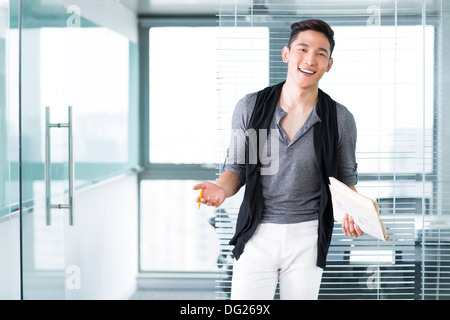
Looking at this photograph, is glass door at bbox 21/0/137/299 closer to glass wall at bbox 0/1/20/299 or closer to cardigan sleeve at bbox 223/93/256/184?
glass wall at bbox 0/1/20/299

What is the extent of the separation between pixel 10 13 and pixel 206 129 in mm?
2319

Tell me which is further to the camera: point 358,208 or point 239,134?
point 239,134

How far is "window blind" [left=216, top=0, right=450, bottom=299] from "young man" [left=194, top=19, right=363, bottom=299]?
832 mm

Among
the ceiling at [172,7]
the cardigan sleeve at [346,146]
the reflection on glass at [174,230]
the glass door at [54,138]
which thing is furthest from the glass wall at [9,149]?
the reflection on glass at [174,230]

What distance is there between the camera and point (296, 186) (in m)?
1.64

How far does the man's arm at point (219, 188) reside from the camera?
1613 millimetres

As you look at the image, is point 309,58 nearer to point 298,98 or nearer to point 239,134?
point 298,98

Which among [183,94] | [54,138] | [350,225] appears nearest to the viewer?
[350,225]

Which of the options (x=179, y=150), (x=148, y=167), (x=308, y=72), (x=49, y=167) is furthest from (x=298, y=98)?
(x=148, y=167)

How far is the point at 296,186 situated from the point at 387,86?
111 cm

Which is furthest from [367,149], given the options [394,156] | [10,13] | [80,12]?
[10,13]

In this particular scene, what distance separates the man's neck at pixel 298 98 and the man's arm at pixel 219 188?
10.8 inches

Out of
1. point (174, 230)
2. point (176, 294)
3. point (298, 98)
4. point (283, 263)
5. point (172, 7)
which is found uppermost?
point (172, 7)

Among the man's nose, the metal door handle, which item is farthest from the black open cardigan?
the metal door handle
